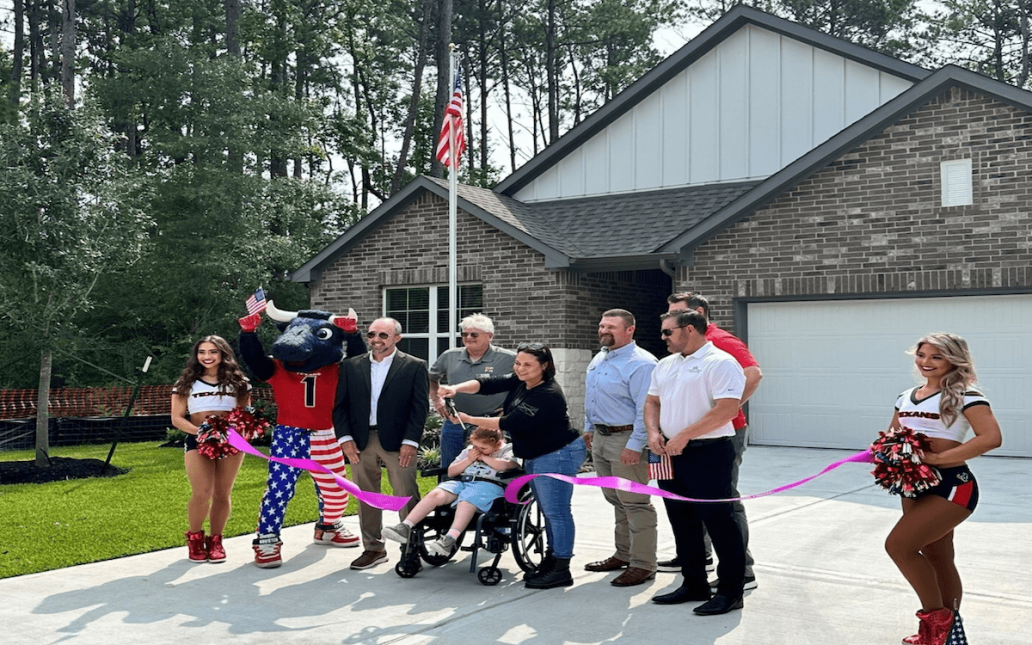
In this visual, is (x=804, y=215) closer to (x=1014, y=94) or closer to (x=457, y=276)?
(x=1014, y=94)

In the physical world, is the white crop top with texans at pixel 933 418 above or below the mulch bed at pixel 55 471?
above

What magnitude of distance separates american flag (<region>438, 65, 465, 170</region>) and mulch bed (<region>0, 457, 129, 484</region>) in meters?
6.39

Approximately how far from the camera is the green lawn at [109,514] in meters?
7.85

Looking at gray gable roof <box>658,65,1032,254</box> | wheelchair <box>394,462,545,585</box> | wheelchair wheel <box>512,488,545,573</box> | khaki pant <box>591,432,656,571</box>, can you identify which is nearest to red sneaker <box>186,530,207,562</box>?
wheelchair <box>394,462,545,585</box>

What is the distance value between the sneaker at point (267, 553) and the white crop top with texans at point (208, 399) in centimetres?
104

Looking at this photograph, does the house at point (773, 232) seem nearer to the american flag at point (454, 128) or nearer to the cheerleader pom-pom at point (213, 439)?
the american flag at point (454, 128)

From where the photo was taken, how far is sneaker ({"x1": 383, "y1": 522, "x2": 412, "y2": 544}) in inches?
265

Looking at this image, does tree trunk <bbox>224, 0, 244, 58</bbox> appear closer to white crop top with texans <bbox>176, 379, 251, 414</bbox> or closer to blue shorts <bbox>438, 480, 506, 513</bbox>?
white crop top with texans <bbox>176, 379, 251, 414</bbox>

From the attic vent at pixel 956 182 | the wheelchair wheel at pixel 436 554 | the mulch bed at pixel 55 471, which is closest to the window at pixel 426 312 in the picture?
the mulch bed at pixel 55 471

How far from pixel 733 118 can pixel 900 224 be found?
5.08 m

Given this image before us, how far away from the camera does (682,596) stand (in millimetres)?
6195

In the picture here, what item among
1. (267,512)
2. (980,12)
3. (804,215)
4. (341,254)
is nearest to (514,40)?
(980,12)

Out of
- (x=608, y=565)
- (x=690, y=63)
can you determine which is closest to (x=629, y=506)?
(x=608, y=565)

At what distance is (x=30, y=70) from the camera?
35.2 meters
